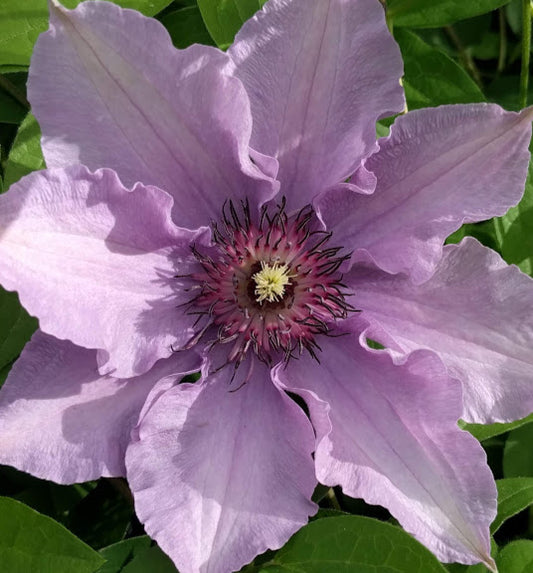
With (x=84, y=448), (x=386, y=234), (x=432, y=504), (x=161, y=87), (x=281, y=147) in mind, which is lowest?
(x=432, y=504)

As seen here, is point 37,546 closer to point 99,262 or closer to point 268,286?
point 99,262

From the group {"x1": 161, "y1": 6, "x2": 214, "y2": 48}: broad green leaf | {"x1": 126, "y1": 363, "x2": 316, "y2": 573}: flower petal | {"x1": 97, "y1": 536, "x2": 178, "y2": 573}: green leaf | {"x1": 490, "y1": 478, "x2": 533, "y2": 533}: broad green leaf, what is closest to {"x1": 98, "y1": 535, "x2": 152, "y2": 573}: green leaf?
{"x1": 97, "y1": 536, "x2": 178, "y2": 573}: green leaf

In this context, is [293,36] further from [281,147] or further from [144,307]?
[144,307]

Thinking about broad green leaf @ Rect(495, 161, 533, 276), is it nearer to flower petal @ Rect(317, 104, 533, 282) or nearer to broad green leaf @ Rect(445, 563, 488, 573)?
flower petal @ Rect(317, 104, 533, 282)

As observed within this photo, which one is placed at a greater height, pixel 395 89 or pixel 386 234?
pixel 395 89

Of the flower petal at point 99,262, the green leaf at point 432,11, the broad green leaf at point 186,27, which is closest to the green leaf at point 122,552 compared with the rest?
the flower petal at point 99,262

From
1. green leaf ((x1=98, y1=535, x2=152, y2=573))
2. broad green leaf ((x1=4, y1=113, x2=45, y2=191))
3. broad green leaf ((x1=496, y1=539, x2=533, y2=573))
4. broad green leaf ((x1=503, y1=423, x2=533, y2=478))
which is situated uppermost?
broad green leaf ((x1=4, y1=113, x2=45, y2=191))

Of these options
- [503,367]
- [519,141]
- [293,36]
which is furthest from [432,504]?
[293,36]
